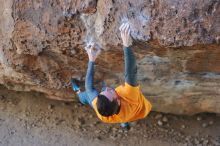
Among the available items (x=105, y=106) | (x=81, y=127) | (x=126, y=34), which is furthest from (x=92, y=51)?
(x=81, y=127)

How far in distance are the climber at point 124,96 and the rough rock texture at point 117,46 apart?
0.20 meters

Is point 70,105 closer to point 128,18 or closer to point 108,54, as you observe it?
point 108,54

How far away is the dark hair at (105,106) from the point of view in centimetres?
365

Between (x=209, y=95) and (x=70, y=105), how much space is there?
188 cm

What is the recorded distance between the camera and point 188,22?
3.68 meters

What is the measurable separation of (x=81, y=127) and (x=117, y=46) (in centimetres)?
184

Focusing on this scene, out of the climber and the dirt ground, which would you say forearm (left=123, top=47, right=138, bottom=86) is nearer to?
the climber

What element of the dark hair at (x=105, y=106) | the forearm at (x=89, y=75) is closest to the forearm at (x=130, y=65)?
the dark hair at (x=105, y=106)

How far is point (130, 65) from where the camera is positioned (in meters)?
3.63

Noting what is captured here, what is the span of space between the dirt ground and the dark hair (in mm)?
1817

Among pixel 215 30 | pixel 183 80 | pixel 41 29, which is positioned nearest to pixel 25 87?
pixel 41 29

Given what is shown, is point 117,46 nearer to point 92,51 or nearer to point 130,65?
point 92,51

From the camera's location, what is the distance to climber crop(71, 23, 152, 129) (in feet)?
12.0

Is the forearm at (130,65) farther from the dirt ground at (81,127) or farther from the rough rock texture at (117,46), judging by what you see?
the dirt ground at (81,127)
